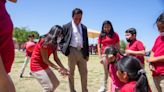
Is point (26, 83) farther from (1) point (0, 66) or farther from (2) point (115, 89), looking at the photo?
(1) point (0, 66)

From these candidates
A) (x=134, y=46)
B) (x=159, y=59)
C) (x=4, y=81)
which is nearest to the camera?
(x=4, y=81)

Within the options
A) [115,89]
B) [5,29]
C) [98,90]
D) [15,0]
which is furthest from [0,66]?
[98,90]

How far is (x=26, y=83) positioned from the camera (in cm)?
1075

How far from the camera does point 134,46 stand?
7.78 m

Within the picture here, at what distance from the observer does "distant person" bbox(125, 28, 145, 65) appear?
7.65 m

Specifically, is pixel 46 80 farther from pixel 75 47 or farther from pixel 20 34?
pixel 20 34

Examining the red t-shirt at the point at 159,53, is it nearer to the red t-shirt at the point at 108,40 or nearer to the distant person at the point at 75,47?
the distant person at the point at 75,47

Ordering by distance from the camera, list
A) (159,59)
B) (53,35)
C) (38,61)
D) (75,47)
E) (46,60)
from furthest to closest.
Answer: (75,47), (38,61), (46,60), (53,35), (159,59)

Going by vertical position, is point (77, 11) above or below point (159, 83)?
above

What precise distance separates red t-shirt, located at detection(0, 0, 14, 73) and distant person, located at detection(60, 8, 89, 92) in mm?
5084

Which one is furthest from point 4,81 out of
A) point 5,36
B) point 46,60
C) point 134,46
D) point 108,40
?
point 108,40

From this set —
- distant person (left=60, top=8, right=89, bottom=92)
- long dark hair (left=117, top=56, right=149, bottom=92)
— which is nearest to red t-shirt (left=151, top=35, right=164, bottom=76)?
long dark hair (left=117, top=56, right=149, bottom=92)

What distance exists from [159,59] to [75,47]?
3.34m

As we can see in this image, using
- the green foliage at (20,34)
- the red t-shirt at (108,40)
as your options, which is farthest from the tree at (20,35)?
the red t-shirt at (108,40)
